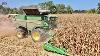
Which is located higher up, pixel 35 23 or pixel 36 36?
pixel 35 23

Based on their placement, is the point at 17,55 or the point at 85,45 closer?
the point at 85,45

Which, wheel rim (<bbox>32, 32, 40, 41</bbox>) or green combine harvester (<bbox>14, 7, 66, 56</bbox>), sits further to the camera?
wheel rim (<bbox>32, 32, 40, 41</bbox>)

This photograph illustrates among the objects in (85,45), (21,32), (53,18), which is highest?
(85,45)

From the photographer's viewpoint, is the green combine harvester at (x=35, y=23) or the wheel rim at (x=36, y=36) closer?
the green combine harvester at (x=35, y=23)

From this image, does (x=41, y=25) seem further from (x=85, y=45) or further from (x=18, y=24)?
(x=85, y=45)

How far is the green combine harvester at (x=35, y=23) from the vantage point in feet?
42.6

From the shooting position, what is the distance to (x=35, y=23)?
13805mm

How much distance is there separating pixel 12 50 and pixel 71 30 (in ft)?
12.9

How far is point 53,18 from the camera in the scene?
1389 cm

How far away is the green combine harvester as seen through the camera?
12982 millimetres

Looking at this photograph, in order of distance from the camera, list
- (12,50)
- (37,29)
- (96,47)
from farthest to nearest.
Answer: (37,29) → (12,50) → (96,47)

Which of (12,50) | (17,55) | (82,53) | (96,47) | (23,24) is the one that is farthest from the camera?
(23,24)

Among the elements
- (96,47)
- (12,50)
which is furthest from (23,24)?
(96,47)

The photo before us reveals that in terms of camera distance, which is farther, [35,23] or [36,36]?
[35,23]
